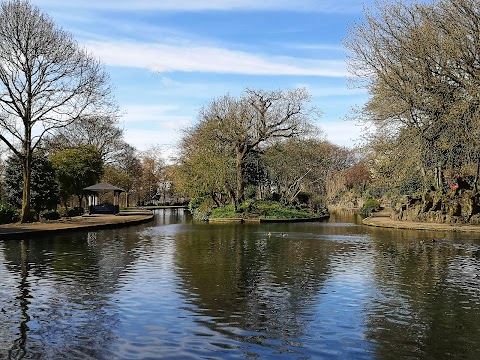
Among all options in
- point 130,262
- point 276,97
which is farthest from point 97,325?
point 276,97

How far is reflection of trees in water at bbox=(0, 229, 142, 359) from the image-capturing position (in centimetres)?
705

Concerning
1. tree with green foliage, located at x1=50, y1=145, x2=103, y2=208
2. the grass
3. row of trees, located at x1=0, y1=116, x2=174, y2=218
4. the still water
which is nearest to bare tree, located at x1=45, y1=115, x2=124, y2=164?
row of trees, located at x1=0, y1=116, x2=174, y2=218

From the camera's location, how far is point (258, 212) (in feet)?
136

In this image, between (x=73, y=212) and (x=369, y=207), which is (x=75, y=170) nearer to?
(x=73, y=212)

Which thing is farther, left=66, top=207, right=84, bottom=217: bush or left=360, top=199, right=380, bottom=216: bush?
left=360, top=199, right=380, bottom=216: bush

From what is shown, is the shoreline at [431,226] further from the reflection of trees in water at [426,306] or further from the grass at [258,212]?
the reflection of trees in water at [426,306]

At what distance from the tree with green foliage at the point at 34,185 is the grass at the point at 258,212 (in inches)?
504

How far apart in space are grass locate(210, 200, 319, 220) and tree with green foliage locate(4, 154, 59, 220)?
504 inches

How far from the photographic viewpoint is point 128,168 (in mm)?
72125

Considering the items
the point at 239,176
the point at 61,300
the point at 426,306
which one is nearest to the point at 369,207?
the point at 239,176

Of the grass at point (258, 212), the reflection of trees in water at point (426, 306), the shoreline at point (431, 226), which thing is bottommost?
the reflection of trees in water at point (426, 306)

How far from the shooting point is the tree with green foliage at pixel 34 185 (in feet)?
121

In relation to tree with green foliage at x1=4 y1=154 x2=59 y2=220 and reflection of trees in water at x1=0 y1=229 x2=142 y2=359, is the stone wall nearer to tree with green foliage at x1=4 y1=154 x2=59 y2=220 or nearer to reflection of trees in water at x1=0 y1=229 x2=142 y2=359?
reflection of trees in water at x1=0 y1=229 x2=142 y2=359

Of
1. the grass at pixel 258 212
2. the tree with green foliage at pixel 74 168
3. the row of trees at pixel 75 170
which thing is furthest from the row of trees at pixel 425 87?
the tree with green foliage at pixel 74 168
